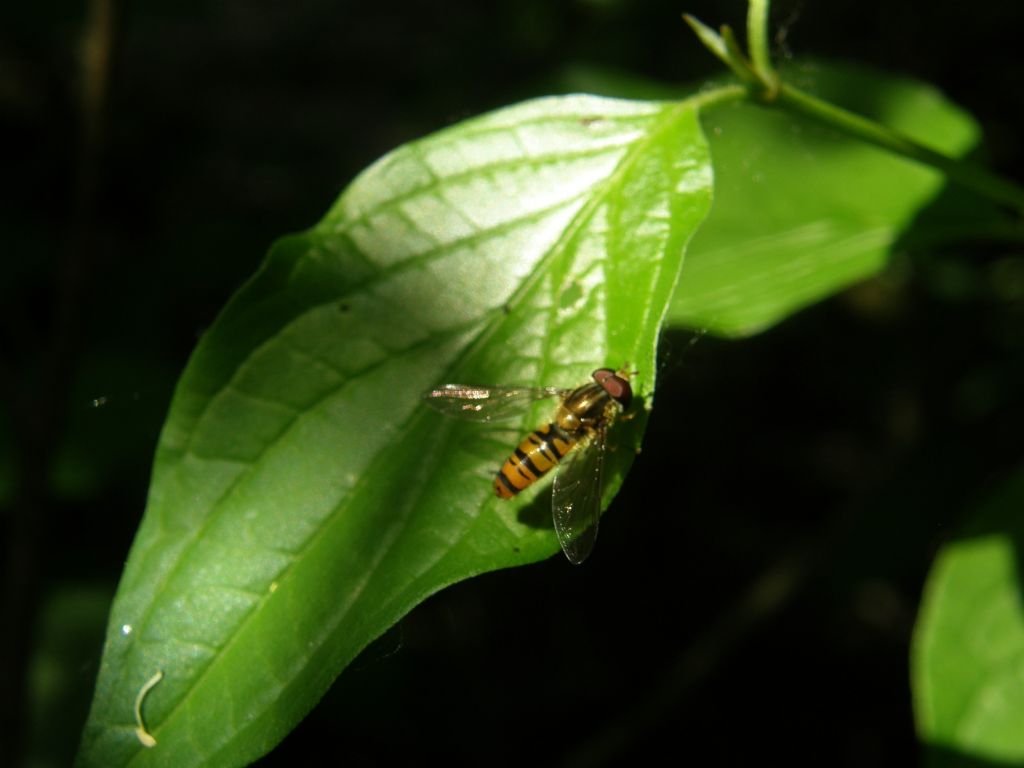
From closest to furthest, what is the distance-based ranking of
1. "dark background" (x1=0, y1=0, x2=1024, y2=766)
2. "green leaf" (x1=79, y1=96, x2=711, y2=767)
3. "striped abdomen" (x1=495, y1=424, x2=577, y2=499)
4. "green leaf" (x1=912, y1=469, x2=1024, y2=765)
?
"green leaf" (x1=79, y1=96, x2=711, y2=767) < "striped abdomen" (x1=495, y1=424, x2=577, y2=499) < "green leaf" (x1=912, y1=469, x2=1024, y2=765) < "dark background" (x1=0, y1=0, x2=1024, y2=766)

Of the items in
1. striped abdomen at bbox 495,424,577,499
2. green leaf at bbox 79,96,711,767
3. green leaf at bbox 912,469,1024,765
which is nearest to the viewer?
green leaf at bbox 79,96,711,767

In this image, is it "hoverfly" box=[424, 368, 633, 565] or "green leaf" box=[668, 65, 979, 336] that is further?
"green leaf" box=[668, 65, 979, 336]

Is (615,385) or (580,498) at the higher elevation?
(615,385)

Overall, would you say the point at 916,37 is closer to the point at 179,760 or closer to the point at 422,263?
the point at 422,263

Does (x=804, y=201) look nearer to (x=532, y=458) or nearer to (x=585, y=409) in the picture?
(x=585, y=409)

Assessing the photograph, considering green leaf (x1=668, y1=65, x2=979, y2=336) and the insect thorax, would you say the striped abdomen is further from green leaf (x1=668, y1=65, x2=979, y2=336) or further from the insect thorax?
green leaf (x1=668, y1=65, x2=979, y2=336)

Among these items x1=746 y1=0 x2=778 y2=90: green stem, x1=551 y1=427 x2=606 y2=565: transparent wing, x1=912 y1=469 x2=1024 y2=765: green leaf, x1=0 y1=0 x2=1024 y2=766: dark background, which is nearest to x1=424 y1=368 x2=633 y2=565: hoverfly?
x1=551 y1=427 x2=606 y2=565: transparent wing

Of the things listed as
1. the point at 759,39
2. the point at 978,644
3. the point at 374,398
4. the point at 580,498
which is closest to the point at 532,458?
the point at 580,498
